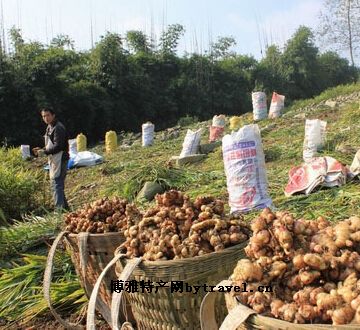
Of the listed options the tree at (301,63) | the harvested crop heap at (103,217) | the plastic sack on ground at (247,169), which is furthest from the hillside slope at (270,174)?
the tree at (301,63)

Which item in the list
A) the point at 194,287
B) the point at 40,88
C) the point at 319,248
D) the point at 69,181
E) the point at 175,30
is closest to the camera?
the point at 319,248

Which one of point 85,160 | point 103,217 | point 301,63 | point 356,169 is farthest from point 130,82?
point 103,217

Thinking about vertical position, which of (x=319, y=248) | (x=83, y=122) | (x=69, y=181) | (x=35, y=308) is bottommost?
(x=35, y=308)

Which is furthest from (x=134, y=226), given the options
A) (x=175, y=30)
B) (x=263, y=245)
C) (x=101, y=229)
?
(x=175, y=30)

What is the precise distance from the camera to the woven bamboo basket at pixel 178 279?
5.70 feet

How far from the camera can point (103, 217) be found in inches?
99.0

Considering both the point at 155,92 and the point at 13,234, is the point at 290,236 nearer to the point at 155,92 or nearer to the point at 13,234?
the point at 13,234

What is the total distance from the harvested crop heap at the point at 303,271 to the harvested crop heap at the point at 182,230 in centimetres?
36

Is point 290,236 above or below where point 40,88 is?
below

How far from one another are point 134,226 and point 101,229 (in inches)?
14.6

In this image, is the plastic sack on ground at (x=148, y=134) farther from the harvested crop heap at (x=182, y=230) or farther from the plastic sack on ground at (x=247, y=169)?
the harvested crop heap at (x=182, y=230)

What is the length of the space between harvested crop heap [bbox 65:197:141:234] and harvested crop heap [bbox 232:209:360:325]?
97 cm

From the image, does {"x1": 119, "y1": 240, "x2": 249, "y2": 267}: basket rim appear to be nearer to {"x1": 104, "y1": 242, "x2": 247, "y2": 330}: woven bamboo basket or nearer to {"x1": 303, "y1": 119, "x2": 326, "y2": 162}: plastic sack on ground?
{"x1": 104, "y1": 242, "x2": 247, "y2": 330}: woven bamboo basket

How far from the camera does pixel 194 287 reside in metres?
1.76
